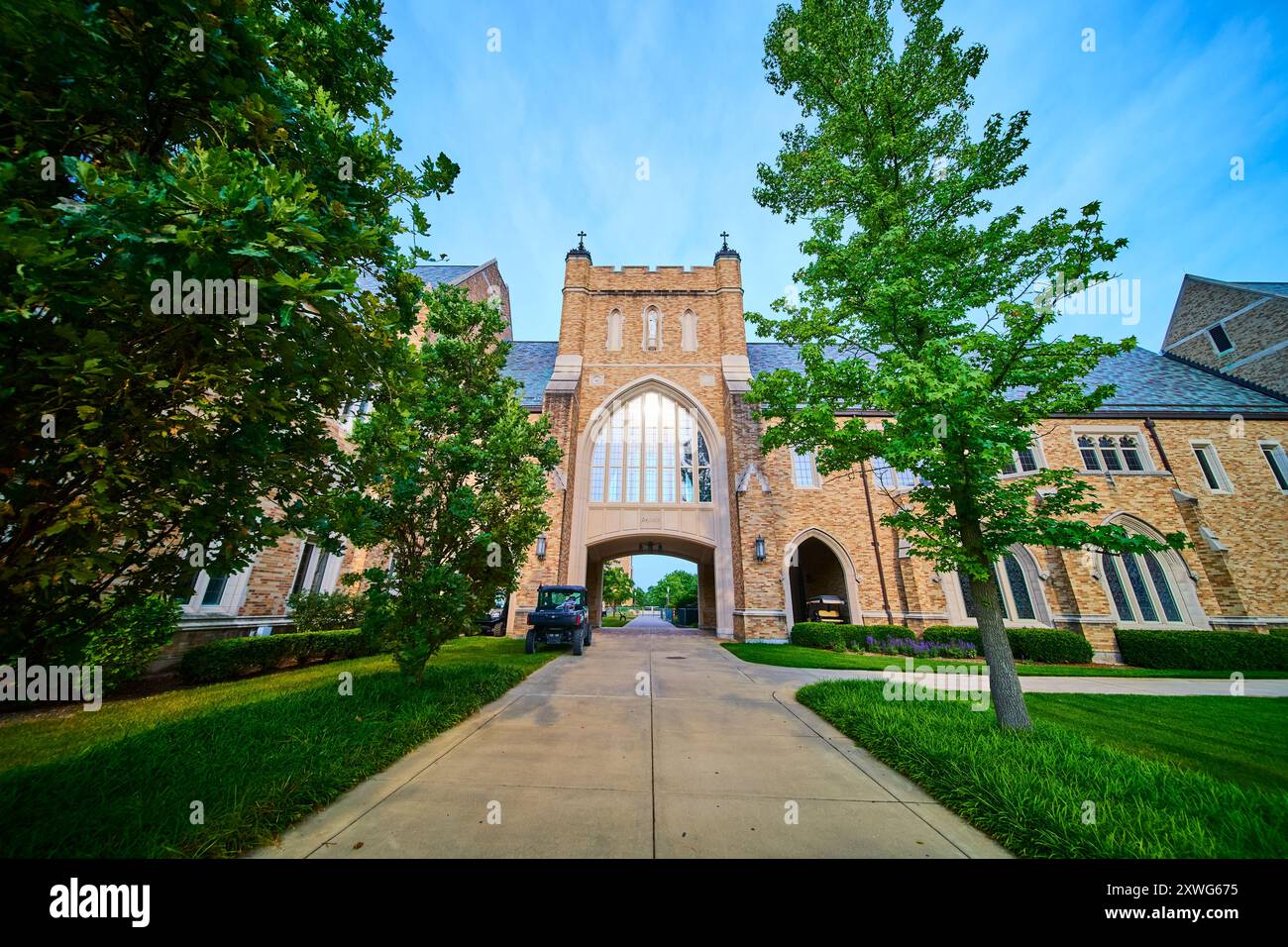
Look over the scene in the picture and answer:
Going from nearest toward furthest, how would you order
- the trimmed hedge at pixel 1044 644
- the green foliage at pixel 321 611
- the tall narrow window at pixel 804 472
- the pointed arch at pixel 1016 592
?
the green foliage at pixel 321 611 → the trimmed hedge at pixel 1044 644 → the pointed arch at pixel 1016 592 → the tall narrow window at pixel 804 472

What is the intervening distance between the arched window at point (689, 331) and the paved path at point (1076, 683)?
1426cm

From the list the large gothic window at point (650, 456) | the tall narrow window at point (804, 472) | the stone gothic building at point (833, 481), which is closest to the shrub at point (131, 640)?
the stone gothic building at point (833, 481)

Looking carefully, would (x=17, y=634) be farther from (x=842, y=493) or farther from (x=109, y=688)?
(x=842, y=493)

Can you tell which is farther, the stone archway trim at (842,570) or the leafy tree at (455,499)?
the stone archway trim at (842,570)

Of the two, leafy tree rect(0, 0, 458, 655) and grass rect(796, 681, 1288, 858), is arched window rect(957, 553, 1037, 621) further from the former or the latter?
leafy tree rect(0, 0, 458, 655)

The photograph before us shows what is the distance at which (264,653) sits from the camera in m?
8.66

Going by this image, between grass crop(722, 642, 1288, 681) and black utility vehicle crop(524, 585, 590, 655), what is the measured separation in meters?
4.56

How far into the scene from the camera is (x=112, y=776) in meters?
3.31

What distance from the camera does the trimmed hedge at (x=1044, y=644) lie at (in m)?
13.3

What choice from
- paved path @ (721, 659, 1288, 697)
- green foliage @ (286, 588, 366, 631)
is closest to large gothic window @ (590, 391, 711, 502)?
paved path @ (721, 659, 1288, 697)

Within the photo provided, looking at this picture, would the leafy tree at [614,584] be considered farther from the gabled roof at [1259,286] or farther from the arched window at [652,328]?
the gabled roof at [1259,286]

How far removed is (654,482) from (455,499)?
483 inches

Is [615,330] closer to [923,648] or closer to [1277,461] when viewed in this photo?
[923,648]
